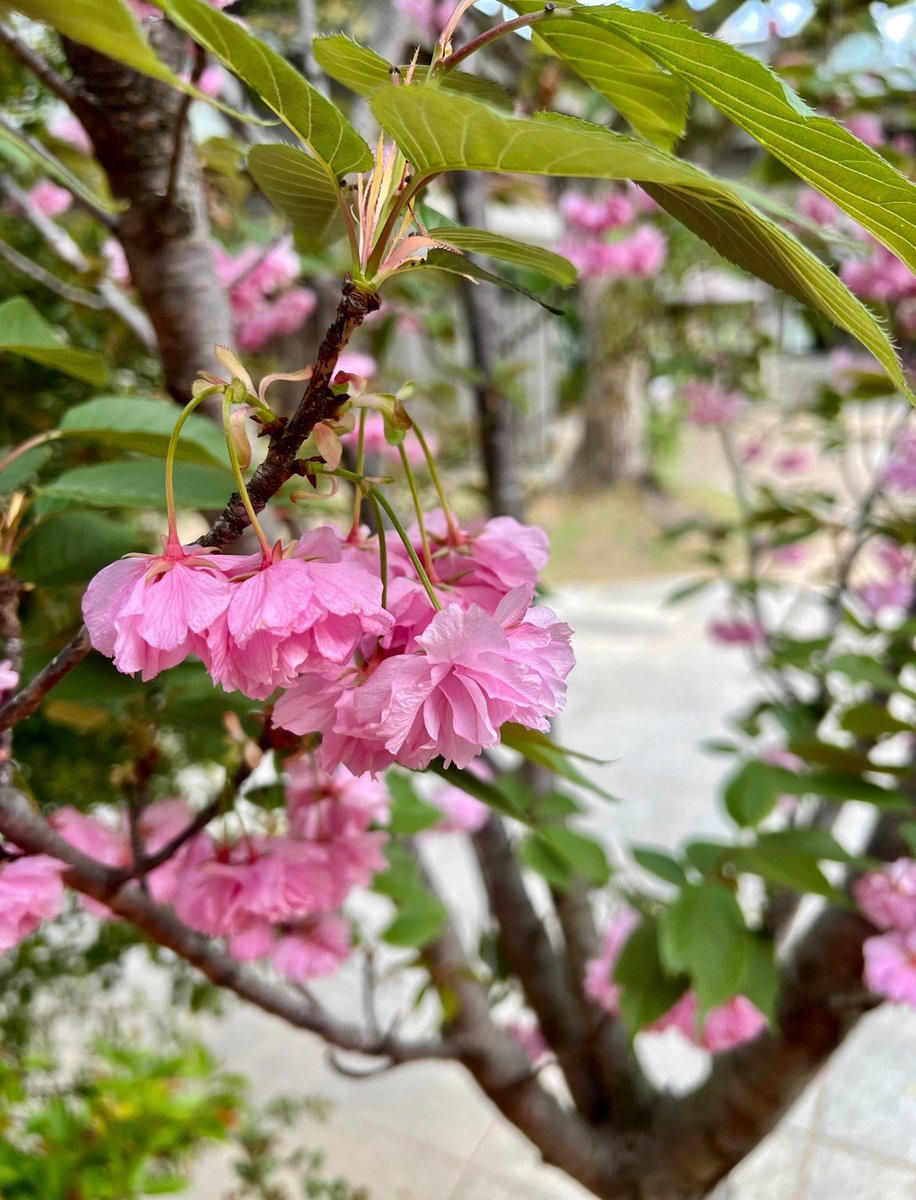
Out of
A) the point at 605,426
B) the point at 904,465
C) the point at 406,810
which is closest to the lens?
the point at 406,810

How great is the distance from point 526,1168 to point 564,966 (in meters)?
0.41

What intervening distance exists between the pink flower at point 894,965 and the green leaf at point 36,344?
0.63 m

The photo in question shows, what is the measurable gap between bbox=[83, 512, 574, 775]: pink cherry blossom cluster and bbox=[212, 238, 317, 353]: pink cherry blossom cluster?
18.6 inches

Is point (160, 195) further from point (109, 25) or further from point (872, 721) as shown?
point (872, 721)

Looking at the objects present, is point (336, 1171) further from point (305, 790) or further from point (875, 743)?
point (305, 790)

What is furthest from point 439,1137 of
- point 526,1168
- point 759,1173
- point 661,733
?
point 661,733

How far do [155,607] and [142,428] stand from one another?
205mm

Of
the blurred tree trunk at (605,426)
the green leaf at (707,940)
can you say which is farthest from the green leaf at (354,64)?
the blurred tree trunk at (605,426)

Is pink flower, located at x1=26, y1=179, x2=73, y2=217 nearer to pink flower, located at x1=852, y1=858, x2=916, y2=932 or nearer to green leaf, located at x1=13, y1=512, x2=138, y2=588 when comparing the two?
green leaf, located at x1=13, y1=512, x2=138, y2=588

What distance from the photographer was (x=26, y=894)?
33cm

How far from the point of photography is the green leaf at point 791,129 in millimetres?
190

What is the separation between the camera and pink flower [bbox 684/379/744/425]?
5.37 feet

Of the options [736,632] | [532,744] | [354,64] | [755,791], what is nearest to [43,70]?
[354,64]

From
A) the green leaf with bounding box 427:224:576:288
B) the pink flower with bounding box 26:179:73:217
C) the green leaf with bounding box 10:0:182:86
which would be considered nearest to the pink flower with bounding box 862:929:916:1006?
the green leaf with bounding box 427:224:576:288
